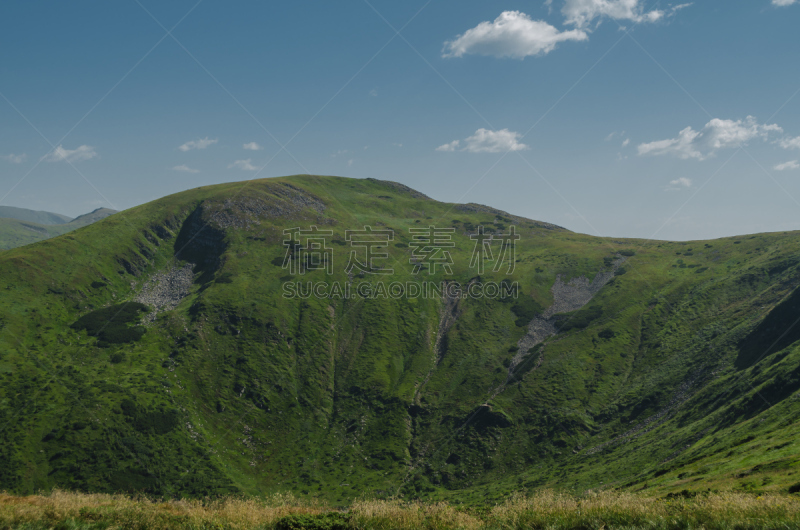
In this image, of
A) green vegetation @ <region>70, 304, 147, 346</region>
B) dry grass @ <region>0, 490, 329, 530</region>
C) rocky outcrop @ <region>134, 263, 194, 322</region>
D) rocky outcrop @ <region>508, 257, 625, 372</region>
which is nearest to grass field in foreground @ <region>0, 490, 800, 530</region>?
dry grass @ <region>0, 490, 329, 530</region>

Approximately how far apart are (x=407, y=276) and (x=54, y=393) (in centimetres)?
10458

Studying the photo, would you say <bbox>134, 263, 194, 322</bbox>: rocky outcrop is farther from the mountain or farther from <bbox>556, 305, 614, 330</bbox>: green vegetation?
<bbox>556, 305, 614, 330</bbox>: green vegetation

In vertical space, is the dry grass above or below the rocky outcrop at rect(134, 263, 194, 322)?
below

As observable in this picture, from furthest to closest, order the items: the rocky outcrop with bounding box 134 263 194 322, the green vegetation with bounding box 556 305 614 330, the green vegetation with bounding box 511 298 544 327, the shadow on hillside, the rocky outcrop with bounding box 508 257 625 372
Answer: the green vegetation with bounding box 511 298 544 327 → the rocky outcrop with bounding box 134 263 194 322 → the green vegetation with bounding box 556 305 614 330 → the rocky outcrop with bounding box 508 257 625 372 → the shadow on hillside

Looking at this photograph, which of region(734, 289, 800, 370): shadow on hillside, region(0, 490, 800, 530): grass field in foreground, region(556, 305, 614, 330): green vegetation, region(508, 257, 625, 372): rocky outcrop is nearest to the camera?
region(0, 490, 800, 530): grass field in foreground

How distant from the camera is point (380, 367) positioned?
116 m

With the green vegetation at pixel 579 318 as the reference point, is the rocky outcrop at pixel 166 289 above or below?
above

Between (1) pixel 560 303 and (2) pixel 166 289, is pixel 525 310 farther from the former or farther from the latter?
(2) pixel 166 289

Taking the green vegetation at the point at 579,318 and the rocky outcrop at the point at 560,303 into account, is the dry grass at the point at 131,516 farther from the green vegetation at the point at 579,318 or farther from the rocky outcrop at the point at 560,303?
the green vegetation at the point at 579,318

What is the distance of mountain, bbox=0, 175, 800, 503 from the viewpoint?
2864 inches

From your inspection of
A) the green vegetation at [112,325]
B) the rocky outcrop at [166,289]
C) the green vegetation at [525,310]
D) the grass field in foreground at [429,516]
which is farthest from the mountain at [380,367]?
the grass field in foreground at [429,516]

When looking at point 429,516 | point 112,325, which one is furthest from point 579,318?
point 112,325

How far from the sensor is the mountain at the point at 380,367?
72750 millimetres

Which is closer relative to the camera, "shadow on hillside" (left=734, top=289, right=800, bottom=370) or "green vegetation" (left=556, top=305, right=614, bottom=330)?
"shadow on hillside" (left=734, top=289, right=800, bottom=370)
